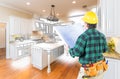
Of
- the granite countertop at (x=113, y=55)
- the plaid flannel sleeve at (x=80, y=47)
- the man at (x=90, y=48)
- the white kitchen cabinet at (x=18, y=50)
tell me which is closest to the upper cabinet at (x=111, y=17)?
the granite countertop at (x=113, y=55)

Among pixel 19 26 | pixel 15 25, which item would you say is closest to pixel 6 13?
pixel 15 25

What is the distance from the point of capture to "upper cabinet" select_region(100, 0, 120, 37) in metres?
2.54

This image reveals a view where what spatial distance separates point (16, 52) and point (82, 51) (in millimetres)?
4884

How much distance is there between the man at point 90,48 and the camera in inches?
54.4

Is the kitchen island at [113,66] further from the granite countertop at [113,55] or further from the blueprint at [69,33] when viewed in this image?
the blueprint at [69,33]

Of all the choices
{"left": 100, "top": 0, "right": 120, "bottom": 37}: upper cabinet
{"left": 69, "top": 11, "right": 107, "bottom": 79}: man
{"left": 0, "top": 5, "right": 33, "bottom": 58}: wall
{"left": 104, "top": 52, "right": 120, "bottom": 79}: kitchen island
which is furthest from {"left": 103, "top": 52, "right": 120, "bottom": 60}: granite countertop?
{"left": 0, "top": 5, "right": 33, "bottom": 58}: wall

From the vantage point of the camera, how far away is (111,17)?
2605 millimetres

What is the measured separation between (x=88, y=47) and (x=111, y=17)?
5.28 feet

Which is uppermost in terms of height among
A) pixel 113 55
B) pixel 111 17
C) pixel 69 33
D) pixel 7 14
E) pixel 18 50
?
pixel 7 14

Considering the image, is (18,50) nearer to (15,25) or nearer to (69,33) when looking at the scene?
(15,25)

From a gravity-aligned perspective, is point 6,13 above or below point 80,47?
above

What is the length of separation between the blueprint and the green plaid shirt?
281 millimetres

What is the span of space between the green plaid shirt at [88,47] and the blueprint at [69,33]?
0.28m

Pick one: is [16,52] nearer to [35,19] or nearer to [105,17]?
[35,19]
